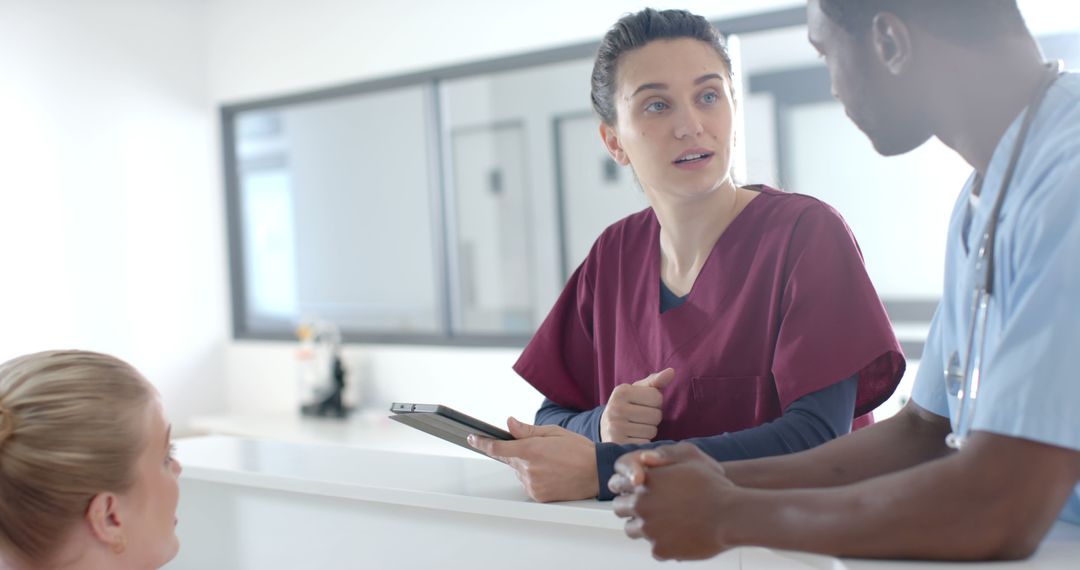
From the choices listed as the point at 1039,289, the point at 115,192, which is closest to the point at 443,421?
the point at 1039,289

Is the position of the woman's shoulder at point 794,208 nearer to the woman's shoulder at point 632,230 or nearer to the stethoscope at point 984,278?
the woman's shoulder at point 632,230

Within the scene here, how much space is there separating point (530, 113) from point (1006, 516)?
4679mm

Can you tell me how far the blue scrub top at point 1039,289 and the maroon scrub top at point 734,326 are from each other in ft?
1.42

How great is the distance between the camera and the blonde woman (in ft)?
3.85

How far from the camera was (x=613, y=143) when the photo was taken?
5.83 feet

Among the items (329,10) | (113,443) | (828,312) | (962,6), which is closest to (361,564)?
(113,443)

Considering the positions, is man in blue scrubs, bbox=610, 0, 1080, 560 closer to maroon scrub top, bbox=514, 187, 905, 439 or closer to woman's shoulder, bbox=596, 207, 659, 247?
maroon scrub top, bbox=514, 187, 905, 439

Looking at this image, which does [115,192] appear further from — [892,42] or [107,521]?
[892,42]

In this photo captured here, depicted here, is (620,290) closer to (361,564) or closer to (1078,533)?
(361,564)

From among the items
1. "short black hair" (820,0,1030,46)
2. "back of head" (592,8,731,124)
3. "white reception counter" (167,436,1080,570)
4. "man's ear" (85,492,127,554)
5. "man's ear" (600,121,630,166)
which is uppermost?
"back of head" (592,8,731,124)

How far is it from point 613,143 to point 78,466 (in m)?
0.98

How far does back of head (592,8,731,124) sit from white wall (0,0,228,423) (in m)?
3.42

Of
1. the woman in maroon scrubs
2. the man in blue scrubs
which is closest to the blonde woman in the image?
the woman in maroon scrubs

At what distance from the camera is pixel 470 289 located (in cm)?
553
